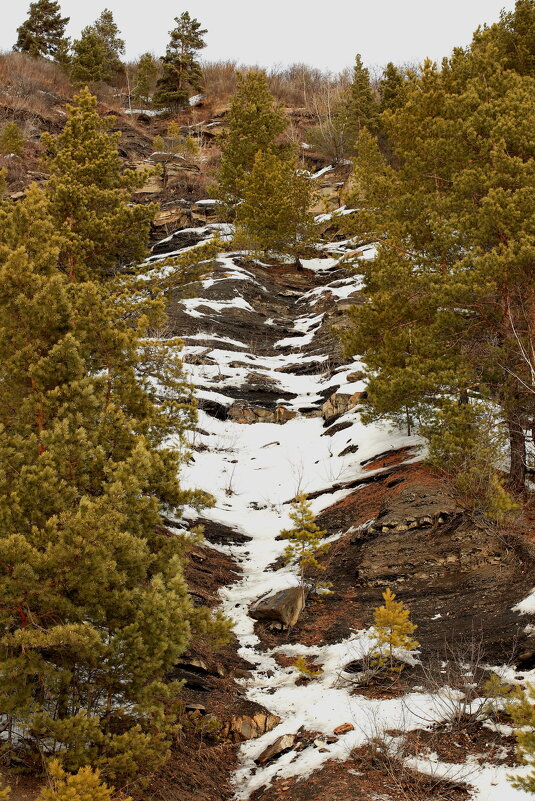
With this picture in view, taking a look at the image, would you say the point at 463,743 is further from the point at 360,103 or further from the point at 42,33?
the point at 42,33

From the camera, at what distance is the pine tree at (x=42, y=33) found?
57.7m

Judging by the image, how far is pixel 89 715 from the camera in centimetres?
466

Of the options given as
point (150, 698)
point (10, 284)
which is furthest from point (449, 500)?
point (10, 284)

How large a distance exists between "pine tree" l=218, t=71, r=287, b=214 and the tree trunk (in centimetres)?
2540

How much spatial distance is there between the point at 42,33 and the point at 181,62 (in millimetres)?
17257

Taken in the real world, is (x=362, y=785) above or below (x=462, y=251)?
below

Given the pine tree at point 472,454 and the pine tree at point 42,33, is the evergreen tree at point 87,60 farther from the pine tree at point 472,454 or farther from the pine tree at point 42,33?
the pine tree at point 472,454

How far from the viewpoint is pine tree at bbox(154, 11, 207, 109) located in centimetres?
5269

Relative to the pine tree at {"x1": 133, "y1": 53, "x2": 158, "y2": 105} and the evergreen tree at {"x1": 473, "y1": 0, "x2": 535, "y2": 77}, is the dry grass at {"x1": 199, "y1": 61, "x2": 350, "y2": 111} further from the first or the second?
the evergreen tree at {"x1": 473, "y1": 0, "x2": 535, "y2": 77}

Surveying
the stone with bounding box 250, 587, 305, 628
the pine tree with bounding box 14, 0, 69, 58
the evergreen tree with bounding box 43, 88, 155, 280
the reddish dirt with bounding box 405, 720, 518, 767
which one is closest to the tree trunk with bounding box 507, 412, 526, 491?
the stone with bounding box 250, 587, 305, 628

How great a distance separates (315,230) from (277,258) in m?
2.78

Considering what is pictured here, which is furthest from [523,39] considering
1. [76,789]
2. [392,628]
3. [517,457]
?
[76,789]

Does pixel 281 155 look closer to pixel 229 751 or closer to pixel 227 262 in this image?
pixel 227 262

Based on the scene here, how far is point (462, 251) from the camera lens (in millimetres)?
11859
